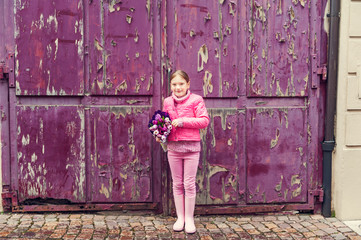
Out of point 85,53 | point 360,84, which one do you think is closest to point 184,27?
point 85,53

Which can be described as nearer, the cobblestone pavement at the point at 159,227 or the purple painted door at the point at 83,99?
the cobblestone pavement at the point at 159,227

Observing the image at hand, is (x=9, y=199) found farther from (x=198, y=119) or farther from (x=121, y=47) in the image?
(x=198, y=119)

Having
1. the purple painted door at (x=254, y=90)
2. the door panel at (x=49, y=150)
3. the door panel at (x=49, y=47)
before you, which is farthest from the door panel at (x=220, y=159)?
the door panel at (x=49, y=47)

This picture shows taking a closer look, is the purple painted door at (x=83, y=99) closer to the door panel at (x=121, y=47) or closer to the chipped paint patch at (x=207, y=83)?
the door panel at (x=121, y=47)

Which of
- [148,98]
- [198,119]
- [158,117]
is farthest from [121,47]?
[198,119]

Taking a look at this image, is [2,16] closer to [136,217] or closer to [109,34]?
[109,34]

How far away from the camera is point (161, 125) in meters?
3.71

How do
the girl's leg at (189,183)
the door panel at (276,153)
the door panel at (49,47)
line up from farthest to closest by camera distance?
1. the door panel at (276,153)
2. the door panel at (49,47)
3. the girl's leg at (189,183)

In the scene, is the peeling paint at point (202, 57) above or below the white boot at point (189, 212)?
above

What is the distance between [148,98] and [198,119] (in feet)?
2.68

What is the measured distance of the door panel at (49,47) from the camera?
4.12 m

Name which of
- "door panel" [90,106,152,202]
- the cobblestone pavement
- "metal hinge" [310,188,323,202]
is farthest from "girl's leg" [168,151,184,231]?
"metal hinge" [310,188,323,202]

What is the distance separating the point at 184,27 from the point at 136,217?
83.0 inches

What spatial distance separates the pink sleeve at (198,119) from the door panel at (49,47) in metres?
1.26
